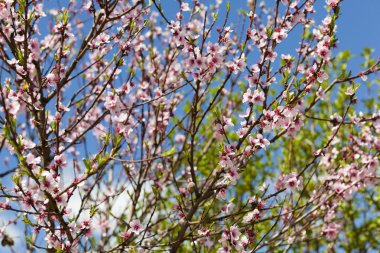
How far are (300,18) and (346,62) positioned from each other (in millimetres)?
6165

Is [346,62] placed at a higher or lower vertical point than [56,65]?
higher

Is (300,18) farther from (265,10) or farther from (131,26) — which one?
(265,10)

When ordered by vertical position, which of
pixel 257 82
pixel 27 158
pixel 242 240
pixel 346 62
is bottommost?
pixel 242 240

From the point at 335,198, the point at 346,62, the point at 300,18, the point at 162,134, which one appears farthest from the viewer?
the point at 346,62

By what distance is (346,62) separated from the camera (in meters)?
10.4

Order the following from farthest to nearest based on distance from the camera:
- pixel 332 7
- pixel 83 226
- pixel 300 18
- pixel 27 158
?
pixel 300 18 < pixel 332 7 < pixel 83 226 < pixel 27 158

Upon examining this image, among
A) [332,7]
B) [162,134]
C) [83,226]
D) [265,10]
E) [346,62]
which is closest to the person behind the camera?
[83,226]

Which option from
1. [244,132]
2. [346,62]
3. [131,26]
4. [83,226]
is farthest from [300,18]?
[346,62]

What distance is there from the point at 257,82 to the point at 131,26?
1379 mm

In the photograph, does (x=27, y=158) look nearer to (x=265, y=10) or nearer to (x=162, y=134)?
(x=162, y=134)

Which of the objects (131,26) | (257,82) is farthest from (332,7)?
(131,26)

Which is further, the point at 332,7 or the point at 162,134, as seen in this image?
the point at 162,134

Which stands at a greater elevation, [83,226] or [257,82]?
[257,82]

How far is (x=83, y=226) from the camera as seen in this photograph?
4.14 meters
